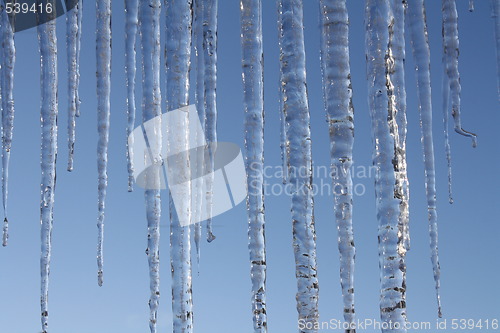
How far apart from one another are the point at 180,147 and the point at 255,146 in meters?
0.48

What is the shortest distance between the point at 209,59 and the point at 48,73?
135 centimetres

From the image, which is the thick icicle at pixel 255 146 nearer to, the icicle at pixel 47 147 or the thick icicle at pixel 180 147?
the thick icicle at pixel 180 147

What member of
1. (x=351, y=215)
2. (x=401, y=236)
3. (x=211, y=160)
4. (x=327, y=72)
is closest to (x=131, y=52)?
(x=211, y=160)

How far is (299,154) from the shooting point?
286 centimetres

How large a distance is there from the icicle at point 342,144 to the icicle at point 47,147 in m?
2.25

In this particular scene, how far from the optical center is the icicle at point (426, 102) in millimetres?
4047

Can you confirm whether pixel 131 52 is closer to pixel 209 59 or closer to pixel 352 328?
pixel 209 59

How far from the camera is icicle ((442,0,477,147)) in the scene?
4125mm

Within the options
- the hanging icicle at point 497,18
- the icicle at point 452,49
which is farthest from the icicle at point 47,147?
the hanging icicle at point 497,18

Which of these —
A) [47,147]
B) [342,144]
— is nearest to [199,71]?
[47,147]

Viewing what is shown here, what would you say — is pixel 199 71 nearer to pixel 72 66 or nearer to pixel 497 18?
pixel 72 66

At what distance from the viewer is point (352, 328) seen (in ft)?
8.98

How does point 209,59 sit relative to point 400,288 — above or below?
above

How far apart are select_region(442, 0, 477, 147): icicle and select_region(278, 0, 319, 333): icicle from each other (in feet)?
4.96
